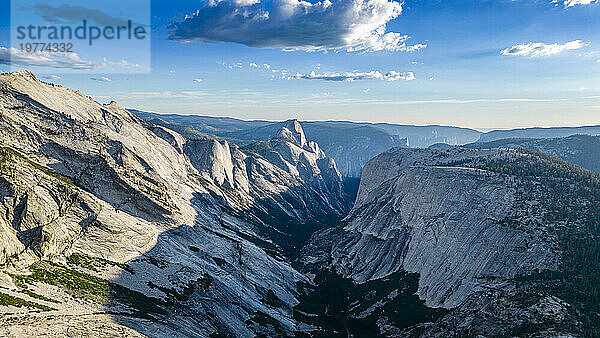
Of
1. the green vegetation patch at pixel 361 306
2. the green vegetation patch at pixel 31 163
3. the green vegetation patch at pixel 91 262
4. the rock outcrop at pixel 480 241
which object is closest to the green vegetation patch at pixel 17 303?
the green vegetation patch at pixel 91 262

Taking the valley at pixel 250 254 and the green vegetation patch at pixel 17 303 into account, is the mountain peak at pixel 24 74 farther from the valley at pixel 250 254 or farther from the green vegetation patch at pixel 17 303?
the green vegetation patch at pixel 17 303

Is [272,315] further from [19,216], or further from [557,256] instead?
[557,256]

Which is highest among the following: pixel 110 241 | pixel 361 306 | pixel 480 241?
pixel 110 241

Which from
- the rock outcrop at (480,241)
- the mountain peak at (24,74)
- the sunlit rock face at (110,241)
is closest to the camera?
the sunlit rock face at (110,241)

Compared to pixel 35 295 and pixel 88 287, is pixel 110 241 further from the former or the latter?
pixel 35 295

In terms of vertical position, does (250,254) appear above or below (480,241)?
below

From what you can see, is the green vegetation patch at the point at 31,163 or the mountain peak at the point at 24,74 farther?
the mountain peak at the point at 24,74

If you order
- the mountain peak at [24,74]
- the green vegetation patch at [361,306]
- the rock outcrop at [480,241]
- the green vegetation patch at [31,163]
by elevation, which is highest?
the mountain peak at [24,74]

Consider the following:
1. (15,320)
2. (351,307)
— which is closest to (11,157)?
(15,320)

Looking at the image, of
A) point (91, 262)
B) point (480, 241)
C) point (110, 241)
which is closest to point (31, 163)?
point (110, 241)
